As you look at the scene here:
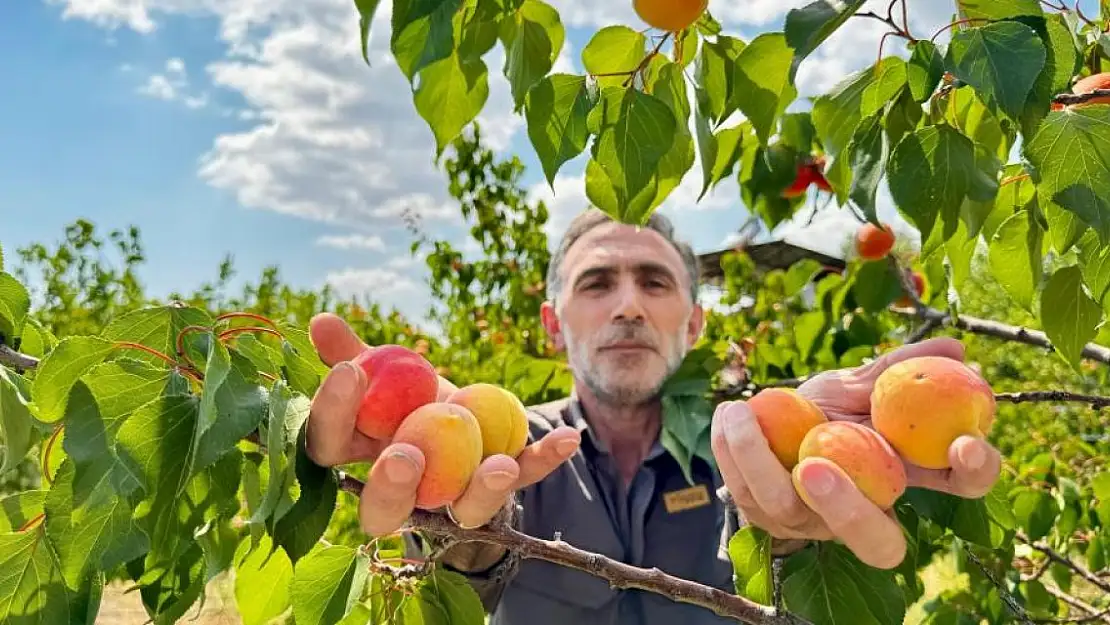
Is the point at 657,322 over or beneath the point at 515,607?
over

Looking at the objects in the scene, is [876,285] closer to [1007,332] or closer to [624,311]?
[1007,332]

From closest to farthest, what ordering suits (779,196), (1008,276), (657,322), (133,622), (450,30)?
(450,30), (1008,276), (779,196), (657,322), (133,622)

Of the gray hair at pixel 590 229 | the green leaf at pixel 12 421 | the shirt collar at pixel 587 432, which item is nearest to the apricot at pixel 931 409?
the green leaf at pixel 12 421

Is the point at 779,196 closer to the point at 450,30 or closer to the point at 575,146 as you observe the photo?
the point at 575,146

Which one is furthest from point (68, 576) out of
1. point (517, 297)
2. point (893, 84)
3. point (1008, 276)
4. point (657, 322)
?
point (517, 297)

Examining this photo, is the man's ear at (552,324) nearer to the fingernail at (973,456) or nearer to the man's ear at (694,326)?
the man's ear at (694,326)

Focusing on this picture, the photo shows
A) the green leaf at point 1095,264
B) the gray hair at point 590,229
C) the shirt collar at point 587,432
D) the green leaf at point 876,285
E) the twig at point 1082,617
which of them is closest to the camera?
the green leaf at point 1095,264

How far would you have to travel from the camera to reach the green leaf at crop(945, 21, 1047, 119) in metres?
0.81

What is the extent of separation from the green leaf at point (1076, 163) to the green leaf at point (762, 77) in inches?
10.1

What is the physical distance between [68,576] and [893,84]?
952mm

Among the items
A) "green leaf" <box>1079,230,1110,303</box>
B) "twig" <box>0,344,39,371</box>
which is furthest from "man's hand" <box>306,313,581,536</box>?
"green leaf" <box>1079,230,1110,303</box>

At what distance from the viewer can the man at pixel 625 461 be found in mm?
854

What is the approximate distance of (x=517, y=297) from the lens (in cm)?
362

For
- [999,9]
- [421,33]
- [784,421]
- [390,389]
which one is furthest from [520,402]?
[999,9]
